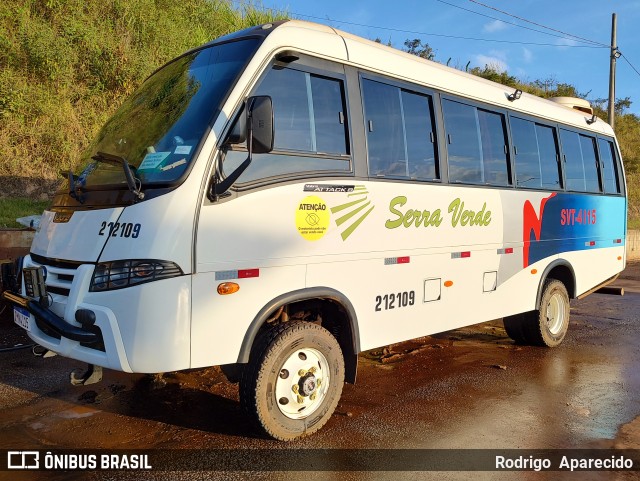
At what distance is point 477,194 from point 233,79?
10.1 ft

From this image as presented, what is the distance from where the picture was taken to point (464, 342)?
7668mm

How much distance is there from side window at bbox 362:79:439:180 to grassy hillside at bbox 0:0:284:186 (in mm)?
8527

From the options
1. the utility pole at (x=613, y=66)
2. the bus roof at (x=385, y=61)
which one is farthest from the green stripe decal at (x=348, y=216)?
the utility pole at (x=613, y=66)

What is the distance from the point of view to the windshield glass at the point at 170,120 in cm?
385

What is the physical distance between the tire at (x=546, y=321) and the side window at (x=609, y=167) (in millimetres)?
2179

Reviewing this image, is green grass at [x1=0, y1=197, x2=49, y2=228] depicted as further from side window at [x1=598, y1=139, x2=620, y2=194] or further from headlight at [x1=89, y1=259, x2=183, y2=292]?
side window at [x1=598, y1=139, x2=620, y2=194]

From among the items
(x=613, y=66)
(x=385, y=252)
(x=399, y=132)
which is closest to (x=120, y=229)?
(x=385, y=252)

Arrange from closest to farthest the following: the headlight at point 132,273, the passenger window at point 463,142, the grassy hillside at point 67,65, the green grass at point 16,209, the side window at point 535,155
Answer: the headlight at point 132,273
the passenger window at point 463,142
the side window at point 535,155
the green grass at point 16,209
the grassy hillside at point 67,65

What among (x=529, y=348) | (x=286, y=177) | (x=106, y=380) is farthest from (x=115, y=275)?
(x=529, y=348)

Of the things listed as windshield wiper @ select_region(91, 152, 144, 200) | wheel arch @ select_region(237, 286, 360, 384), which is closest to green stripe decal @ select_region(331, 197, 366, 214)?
wheel arch @ select_region(237, 286, 360, 384)

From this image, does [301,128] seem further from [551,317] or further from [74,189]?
[551,317]

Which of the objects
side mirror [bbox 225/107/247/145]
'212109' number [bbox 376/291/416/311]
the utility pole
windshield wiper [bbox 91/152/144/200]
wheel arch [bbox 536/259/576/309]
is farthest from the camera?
the utility pole

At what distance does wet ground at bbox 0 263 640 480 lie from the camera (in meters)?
4.18

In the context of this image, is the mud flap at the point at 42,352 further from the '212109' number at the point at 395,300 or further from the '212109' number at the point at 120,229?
the '212109' number at the point at 395,300
